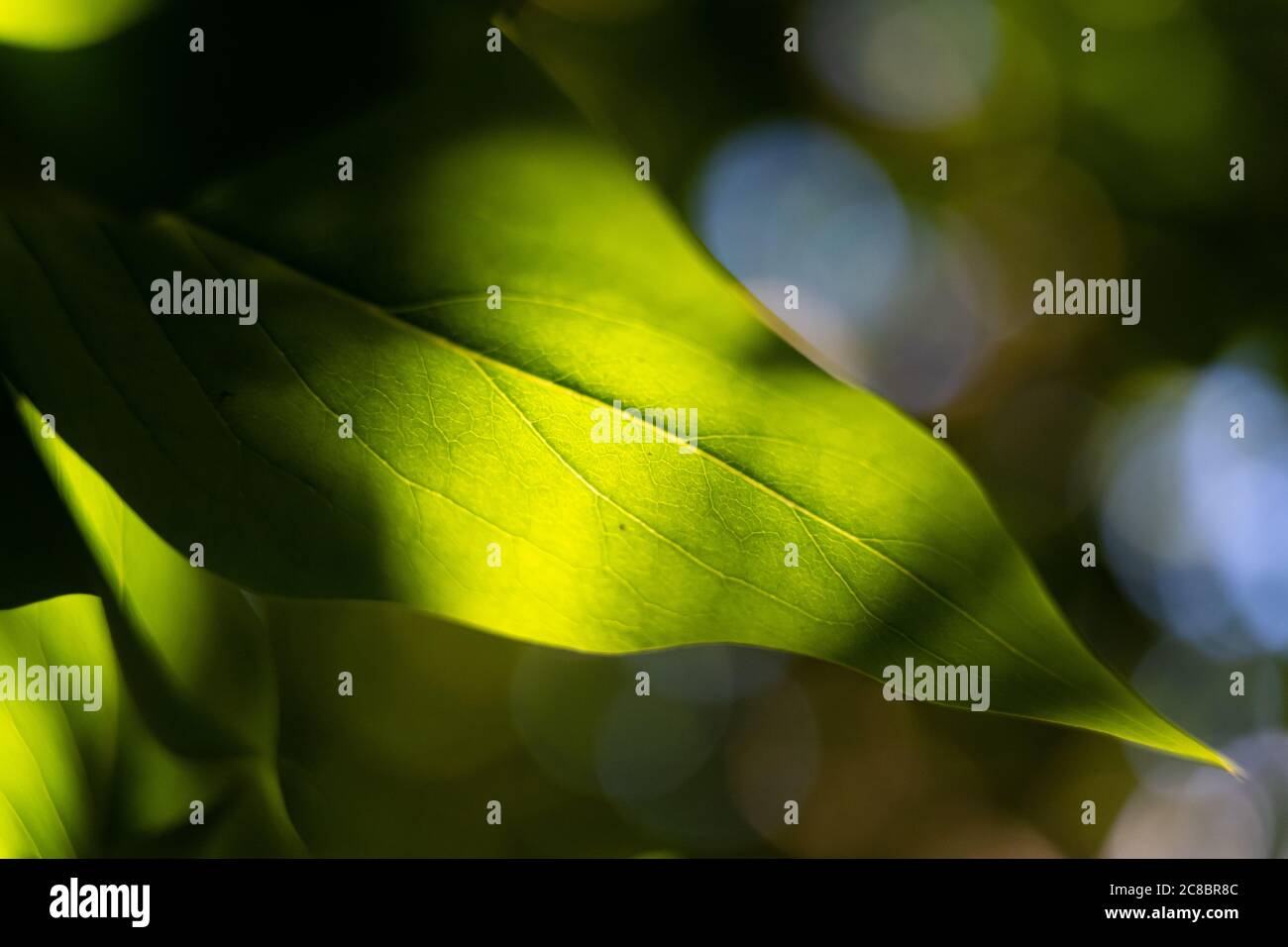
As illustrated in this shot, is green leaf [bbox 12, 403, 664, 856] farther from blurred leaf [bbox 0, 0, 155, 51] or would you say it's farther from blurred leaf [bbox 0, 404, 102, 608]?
blurred leaf [bbox 0, 0, 155, 51]

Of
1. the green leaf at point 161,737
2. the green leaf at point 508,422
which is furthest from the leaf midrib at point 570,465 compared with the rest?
the green leaf at point 161,737

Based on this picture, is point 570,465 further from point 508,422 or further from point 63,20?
point 63,20

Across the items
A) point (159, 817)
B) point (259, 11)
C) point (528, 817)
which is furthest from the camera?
point (528, 817)

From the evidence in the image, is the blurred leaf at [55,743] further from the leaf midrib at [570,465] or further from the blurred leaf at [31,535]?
the leaf midrib at [570,465]

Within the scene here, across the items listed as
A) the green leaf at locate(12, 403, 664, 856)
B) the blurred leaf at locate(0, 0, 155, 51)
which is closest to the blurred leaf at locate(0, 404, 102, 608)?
the green leaf at locate(12, 403, 664, 856)

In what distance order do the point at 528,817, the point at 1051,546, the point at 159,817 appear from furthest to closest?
the point at 1051,546 → the point at 528,817 → the point at 159,817

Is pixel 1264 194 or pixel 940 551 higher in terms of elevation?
pixel 1264 194

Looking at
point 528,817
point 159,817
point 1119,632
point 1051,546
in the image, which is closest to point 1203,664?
point 1119,632
